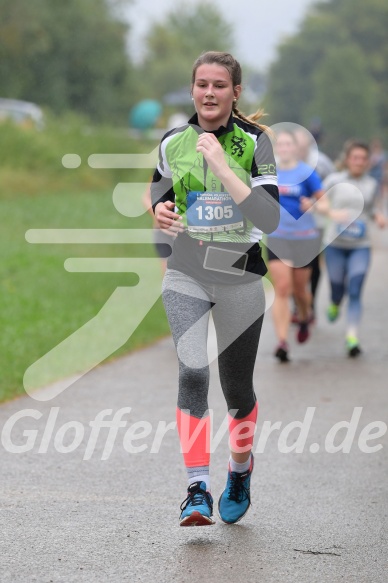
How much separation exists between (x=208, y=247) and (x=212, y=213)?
0.47ft

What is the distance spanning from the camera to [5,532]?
4910 mm

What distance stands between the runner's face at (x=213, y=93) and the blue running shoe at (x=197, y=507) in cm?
152

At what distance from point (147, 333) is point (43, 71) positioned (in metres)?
51.9

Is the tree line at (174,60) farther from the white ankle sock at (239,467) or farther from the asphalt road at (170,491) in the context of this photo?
the white ankle sock at (239,467)

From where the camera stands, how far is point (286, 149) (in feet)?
34.4

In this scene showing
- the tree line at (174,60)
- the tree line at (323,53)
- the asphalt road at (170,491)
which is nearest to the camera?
the asphalt road at (170,491)

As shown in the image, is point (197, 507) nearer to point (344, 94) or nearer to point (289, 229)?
point (289, 229)

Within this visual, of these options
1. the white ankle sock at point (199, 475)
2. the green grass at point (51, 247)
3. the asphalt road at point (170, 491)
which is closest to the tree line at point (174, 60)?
the green grass at point (51, 247)

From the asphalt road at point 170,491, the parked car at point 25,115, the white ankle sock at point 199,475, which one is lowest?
A: the parked car at point 25,115

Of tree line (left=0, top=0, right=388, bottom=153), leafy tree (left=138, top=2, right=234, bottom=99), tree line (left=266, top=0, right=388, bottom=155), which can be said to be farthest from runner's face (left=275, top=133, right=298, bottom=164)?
tree line (left=266, top=0, right=388, bottom=155)

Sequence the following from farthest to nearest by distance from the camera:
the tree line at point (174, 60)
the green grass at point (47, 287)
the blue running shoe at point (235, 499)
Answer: the tree line at point (174, 60), the green grass at point (47, 287), the blue running shoe at point (235, 499)

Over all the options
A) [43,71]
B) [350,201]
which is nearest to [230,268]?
[350,201]

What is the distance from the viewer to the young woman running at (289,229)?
10438mm

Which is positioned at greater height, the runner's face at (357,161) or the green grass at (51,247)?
the runner's face at (357,161)
